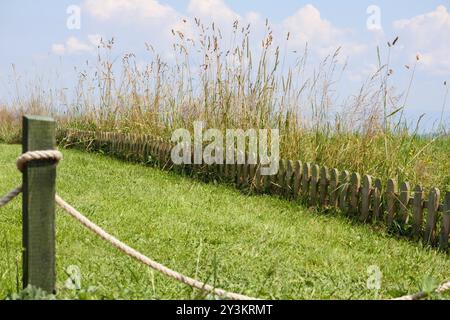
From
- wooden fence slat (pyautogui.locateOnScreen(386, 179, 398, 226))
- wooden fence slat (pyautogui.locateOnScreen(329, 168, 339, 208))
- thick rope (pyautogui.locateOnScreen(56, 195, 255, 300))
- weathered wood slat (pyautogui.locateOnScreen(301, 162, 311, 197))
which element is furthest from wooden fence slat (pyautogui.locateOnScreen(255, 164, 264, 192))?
thick rope (pyautogui.locateOnScreen(56, 195, 255, 300))

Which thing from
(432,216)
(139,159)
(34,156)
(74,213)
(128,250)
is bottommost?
(432,216)

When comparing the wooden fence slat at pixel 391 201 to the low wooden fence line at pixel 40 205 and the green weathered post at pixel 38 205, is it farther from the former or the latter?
the green weathered post at pixel 38 205

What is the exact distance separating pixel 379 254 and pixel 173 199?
2.31 m

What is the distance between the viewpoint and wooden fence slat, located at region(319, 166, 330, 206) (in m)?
5.60

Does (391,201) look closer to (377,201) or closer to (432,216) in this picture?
(377,201)

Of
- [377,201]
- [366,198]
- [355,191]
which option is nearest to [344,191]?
[355,191]

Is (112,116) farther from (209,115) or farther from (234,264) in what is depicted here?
(234,264)

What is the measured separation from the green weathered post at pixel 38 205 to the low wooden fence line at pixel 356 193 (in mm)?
3549

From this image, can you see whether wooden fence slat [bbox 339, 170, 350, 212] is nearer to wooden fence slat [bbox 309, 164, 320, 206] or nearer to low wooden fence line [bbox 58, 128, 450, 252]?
low wooden fence line [bbox 58, 128, 450, 252]

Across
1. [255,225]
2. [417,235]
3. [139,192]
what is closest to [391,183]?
[417,235]

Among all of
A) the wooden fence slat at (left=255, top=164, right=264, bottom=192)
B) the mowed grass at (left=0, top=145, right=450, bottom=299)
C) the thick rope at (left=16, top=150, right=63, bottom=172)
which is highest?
the thick rope at (left=16, top=150, right=63, bottom=172)

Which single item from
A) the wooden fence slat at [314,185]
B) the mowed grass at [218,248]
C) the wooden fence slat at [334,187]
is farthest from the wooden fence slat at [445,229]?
the wooden fence slat at [314,185]

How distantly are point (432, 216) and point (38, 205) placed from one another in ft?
11.9

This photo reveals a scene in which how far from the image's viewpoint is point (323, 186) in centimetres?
561
